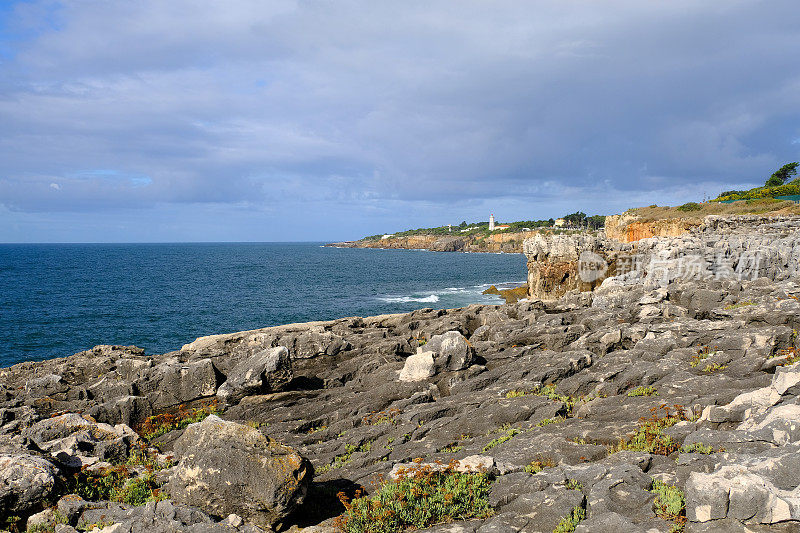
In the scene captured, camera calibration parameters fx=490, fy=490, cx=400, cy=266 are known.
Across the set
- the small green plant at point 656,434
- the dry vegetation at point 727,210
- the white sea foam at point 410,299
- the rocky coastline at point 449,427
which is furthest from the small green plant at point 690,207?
the small green plant at point 656,434

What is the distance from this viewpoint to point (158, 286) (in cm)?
11475

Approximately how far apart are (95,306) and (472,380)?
84014mm

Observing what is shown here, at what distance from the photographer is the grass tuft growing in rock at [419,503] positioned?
11.0 m

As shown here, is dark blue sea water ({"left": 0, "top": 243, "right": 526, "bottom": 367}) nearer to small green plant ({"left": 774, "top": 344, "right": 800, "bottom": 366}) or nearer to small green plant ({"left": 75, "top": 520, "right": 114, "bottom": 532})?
small green plant ({"left": 75, "top": 520, "right": 114, "bottom": 532})

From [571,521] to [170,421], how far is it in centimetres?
1760

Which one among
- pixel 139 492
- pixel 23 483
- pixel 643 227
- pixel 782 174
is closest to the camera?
pixel 23 483

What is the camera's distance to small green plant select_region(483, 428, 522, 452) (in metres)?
14.9

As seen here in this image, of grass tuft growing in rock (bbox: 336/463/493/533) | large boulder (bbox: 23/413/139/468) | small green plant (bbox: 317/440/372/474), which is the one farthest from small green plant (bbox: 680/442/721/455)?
large boulder (bbox: 23/413/139/468)

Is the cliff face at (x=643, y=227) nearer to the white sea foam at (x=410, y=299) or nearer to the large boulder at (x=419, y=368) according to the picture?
the white sea foam at (x=410, y=299)

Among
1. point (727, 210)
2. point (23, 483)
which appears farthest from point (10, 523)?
point (727, 210)

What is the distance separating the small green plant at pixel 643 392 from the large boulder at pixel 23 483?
18102 millimetres

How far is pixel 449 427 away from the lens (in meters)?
17.2

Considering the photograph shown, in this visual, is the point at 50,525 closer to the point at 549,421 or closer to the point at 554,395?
the point at 549,421

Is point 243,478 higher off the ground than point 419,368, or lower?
higher
